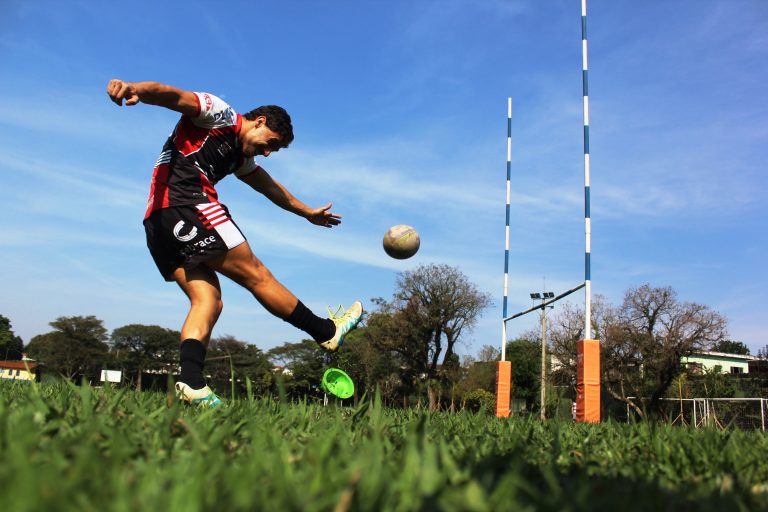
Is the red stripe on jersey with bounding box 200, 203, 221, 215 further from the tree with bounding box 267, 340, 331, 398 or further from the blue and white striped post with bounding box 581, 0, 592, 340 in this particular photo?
the tree with bounding box 267, 340, 331, 398

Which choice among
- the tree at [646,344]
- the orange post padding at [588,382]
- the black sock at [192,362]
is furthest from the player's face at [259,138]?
Result: the tree at [646,344]

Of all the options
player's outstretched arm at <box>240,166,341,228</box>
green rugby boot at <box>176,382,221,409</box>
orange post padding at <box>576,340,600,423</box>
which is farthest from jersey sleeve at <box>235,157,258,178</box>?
orange post padding at <box>576,340,600,423</box>

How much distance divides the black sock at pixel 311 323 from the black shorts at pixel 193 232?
0.68 metres

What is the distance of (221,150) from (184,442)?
2379 millimetres

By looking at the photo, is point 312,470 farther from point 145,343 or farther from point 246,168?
point 145,343

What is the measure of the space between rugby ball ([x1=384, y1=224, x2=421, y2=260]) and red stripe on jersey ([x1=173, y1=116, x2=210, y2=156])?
16.5ft

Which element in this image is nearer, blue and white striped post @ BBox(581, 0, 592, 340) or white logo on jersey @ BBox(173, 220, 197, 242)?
white logo on jersey @ BBox(173, 220, 197, 242)

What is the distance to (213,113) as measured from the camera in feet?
10.9

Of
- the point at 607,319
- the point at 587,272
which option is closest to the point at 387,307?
the point at 607,319

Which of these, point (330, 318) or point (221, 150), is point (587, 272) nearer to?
point (330, 318)

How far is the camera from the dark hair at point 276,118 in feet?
11.8

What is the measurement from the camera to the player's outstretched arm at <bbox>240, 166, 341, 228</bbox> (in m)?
4.19

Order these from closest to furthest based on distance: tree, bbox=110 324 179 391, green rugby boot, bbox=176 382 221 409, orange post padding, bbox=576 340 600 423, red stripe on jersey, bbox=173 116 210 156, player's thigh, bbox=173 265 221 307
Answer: green rugby boot, bbox=176 382 221 409 < player's thigh, bbox=173 265 221 307 < red stripe on jersey, bbox=173 116 210 156 < orange post padding, bbox=576 340 600 423 < tree, bbox=110 324 179 391

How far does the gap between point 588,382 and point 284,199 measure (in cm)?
691
